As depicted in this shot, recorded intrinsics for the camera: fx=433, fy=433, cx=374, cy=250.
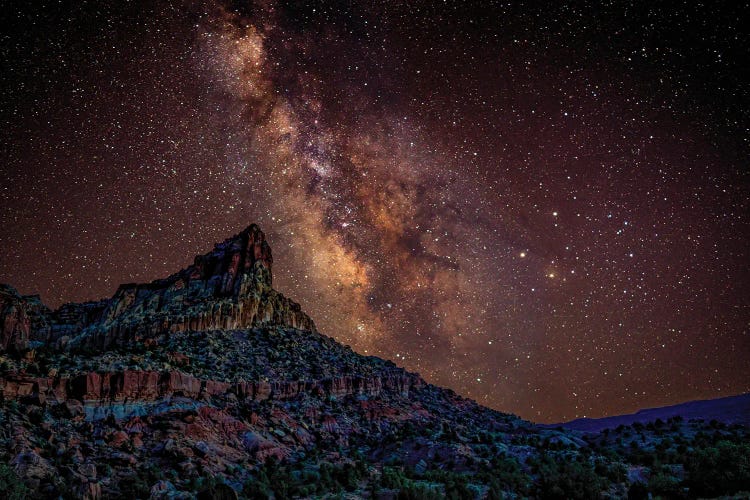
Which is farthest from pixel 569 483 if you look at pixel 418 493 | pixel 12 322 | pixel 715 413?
pixel 715 413

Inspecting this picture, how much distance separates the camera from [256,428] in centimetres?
3506

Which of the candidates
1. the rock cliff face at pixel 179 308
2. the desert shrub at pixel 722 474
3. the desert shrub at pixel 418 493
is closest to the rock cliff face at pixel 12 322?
the rock cliff face at pixel 179 308

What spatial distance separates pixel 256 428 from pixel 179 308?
2569 cm

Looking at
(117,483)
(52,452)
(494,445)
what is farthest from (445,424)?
(52,452)

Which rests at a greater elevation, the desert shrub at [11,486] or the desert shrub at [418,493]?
the desert shrub at [418,493]

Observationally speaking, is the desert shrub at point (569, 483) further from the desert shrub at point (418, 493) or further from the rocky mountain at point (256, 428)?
the desert shrub at point (418, 493)

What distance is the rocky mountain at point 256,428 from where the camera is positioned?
2409 cm

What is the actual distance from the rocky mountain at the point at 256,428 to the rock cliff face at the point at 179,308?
0.92 ft

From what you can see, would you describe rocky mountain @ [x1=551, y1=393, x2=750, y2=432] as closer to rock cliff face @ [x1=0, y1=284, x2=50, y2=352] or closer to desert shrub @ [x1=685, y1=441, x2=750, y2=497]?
desert shrub @ [x1=685, y1=441, x2=750, y2=497]

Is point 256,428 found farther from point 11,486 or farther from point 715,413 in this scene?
point 715,413

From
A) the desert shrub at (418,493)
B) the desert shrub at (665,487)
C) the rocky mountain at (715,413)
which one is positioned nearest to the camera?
the desert shrub at (665,487)

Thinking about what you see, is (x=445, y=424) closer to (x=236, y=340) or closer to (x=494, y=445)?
(x=494, y=445)

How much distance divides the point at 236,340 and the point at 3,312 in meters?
22.8

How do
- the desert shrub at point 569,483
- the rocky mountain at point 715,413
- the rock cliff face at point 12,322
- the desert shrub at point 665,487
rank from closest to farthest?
the desert shrub at point 665,487 → the desert shrub at point 569,483 → the rock cliff face at point 12,322 → the rocky mountain at point 715,413
